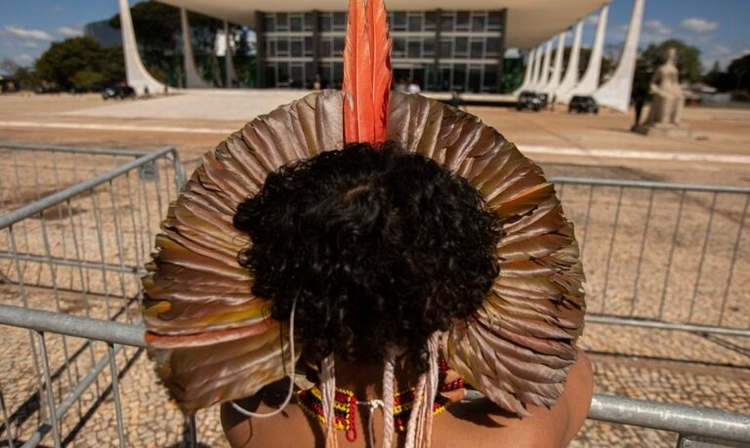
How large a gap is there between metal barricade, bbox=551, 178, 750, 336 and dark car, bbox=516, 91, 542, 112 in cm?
2592

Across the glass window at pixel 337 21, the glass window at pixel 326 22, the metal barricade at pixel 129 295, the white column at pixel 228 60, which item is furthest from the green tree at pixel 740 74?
the metal barricade at pixel 129 295

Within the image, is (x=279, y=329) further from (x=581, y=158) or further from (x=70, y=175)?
(x=581, y=158)

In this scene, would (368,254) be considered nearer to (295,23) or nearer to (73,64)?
(295,23)

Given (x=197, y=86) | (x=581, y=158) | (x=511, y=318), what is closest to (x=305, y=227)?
(x=511, y=318)

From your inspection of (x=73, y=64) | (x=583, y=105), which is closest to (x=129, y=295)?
(x=583, y=105)

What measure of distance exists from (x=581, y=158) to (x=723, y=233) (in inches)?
264

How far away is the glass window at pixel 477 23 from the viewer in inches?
1661

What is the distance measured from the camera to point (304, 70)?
148 ft

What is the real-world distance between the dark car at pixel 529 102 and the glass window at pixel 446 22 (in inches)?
474

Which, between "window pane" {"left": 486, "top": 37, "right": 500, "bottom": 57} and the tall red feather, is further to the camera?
"window pane" {"left": 486, "top": 37, "right": 500, "bottom": 57}

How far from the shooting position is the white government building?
40.6 metres

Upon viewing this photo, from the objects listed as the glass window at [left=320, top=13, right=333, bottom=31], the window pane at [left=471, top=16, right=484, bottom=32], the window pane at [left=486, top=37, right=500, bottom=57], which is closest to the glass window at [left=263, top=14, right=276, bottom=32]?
the glass window at [left=320, top=13, right=333, bottom=31]

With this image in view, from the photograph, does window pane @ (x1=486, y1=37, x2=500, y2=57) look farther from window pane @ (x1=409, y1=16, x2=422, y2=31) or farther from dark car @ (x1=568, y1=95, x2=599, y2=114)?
dark car @ (x1=568, y1=95, x2=599, y2=114)

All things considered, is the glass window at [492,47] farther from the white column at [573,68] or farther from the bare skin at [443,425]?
the bare skin at [443,425]
